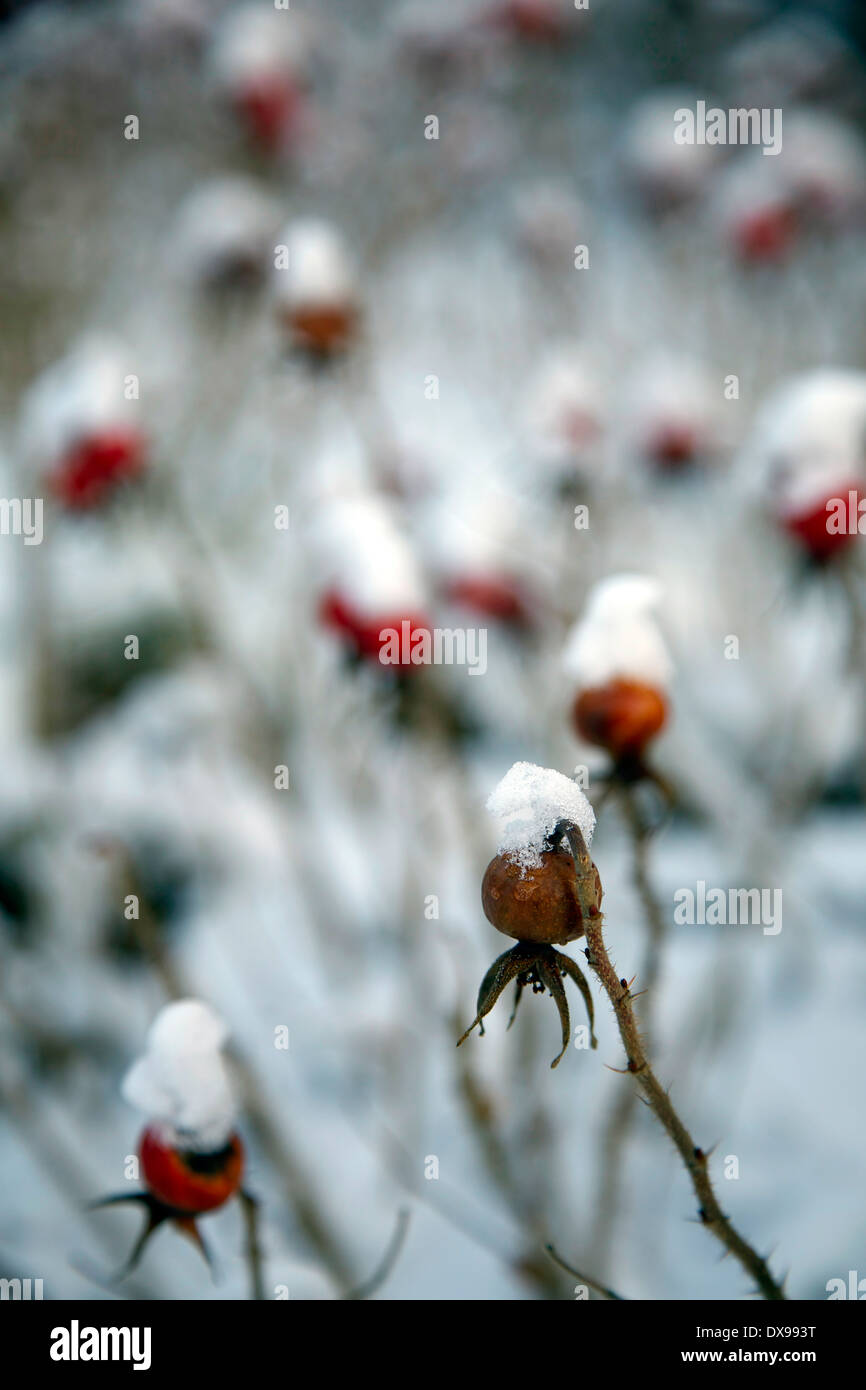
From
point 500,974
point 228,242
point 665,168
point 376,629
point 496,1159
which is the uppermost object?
point 665,168

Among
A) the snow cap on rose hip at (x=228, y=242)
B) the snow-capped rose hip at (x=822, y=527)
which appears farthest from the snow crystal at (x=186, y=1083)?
the snow cap on rose hip at (x=228, y=242)

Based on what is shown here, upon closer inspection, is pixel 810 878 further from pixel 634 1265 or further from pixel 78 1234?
pixel 78 1234

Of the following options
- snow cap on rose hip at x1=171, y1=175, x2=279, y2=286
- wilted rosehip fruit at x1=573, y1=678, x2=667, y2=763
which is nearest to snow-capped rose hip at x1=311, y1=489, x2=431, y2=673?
wilted rosehip fruit at x1=573, y1=678, x2=667, y2=763

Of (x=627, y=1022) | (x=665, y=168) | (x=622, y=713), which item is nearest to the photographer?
(x=627, y=1022)

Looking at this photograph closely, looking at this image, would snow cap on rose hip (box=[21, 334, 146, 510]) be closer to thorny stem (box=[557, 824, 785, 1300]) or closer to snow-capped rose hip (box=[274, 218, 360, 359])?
snow-capped rose hip (box=[274, 218, 360, 359])

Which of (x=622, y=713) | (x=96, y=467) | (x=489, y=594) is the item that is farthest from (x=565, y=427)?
(x=622, y=713)

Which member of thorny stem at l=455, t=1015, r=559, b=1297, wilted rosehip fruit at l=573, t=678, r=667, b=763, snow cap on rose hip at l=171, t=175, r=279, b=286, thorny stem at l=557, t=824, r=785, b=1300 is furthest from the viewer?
snow cap on rose hip at l=171, t=175, r=279, b=286

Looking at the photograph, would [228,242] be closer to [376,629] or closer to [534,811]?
[376,629]
